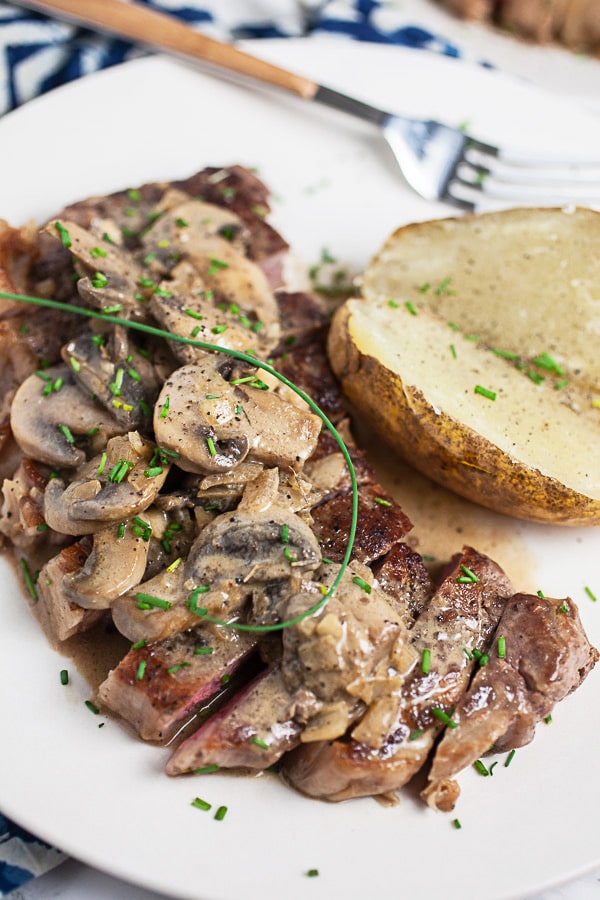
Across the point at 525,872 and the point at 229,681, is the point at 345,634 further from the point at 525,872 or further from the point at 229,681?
the point at 525,872

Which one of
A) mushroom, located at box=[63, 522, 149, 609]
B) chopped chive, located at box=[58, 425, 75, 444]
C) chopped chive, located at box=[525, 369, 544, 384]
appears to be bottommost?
mushroom, located at box=[63, 522, 149, 609]

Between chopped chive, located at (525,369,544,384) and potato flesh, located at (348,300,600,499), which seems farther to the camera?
chopped chive, located at (525,369,544,384)

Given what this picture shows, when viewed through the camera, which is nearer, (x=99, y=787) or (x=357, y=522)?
(x=99, y=787)

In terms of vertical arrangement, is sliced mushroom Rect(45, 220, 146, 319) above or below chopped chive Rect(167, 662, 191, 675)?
above

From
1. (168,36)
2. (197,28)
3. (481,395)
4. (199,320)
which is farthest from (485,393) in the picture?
(197,28)

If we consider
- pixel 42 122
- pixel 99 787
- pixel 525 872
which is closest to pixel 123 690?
pixel 99 787

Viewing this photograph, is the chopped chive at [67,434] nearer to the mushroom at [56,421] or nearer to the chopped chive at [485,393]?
the mushroom at [56,421]

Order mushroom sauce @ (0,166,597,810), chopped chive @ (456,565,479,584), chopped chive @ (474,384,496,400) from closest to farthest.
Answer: mushroom sauce @ (0,166,597,810) < chopped chive @ (456,565,479,584) < chopped chive @ (474,384,496,400)

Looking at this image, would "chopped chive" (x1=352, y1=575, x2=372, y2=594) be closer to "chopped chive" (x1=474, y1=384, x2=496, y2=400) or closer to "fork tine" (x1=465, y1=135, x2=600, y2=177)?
"chopped chive" (x1=474, y1=384, x2=496, y2=400)

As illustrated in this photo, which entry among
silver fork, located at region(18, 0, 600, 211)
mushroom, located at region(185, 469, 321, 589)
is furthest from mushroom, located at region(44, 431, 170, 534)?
silver fork, located at region(18, 0, 600, 211)

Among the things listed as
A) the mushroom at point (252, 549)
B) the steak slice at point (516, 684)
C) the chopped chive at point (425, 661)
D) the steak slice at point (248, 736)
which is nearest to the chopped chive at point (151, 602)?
the mushroom at point (252, 549)
